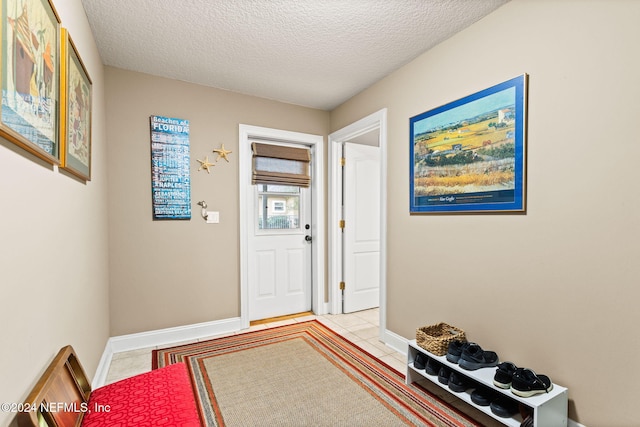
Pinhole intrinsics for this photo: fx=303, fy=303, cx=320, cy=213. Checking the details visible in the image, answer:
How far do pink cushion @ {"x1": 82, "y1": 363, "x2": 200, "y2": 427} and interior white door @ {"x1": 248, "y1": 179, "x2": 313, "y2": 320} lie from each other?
1.99 meters

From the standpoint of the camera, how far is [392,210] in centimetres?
274

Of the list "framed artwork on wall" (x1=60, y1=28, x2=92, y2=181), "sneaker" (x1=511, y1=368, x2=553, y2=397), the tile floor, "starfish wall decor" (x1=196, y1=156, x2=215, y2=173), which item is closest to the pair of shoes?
"sneaker" (x1=511, y1=368, x2=553, y2=397)

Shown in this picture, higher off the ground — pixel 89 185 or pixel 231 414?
pixel 89 185

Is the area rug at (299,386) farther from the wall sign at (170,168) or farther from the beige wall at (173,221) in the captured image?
the wall sign at (170,168)

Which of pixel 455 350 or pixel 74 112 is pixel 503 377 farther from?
pixel 74 112

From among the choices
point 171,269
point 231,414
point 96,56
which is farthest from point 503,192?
point 96,56

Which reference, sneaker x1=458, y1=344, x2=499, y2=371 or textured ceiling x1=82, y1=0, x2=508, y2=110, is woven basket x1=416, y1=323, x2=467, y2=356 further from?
textured ceiling x1=82, y1=0, x2=508, y2=110

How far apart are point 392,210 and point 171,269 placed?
2.12 m

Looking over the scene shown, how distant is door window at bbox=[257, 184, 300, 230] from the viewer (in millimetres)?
3498

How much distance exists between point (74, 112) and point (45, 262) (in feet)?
2.66

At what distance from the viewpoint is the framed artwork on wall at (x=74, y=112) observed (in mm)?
1319

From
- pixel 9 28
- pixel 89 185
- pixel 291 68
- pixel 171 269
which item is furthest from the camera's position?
pixel 171 269

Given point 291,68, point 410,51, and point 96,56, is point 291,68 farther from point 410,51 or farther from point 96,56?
point 96,56

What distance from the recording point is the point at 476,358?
1789mm
